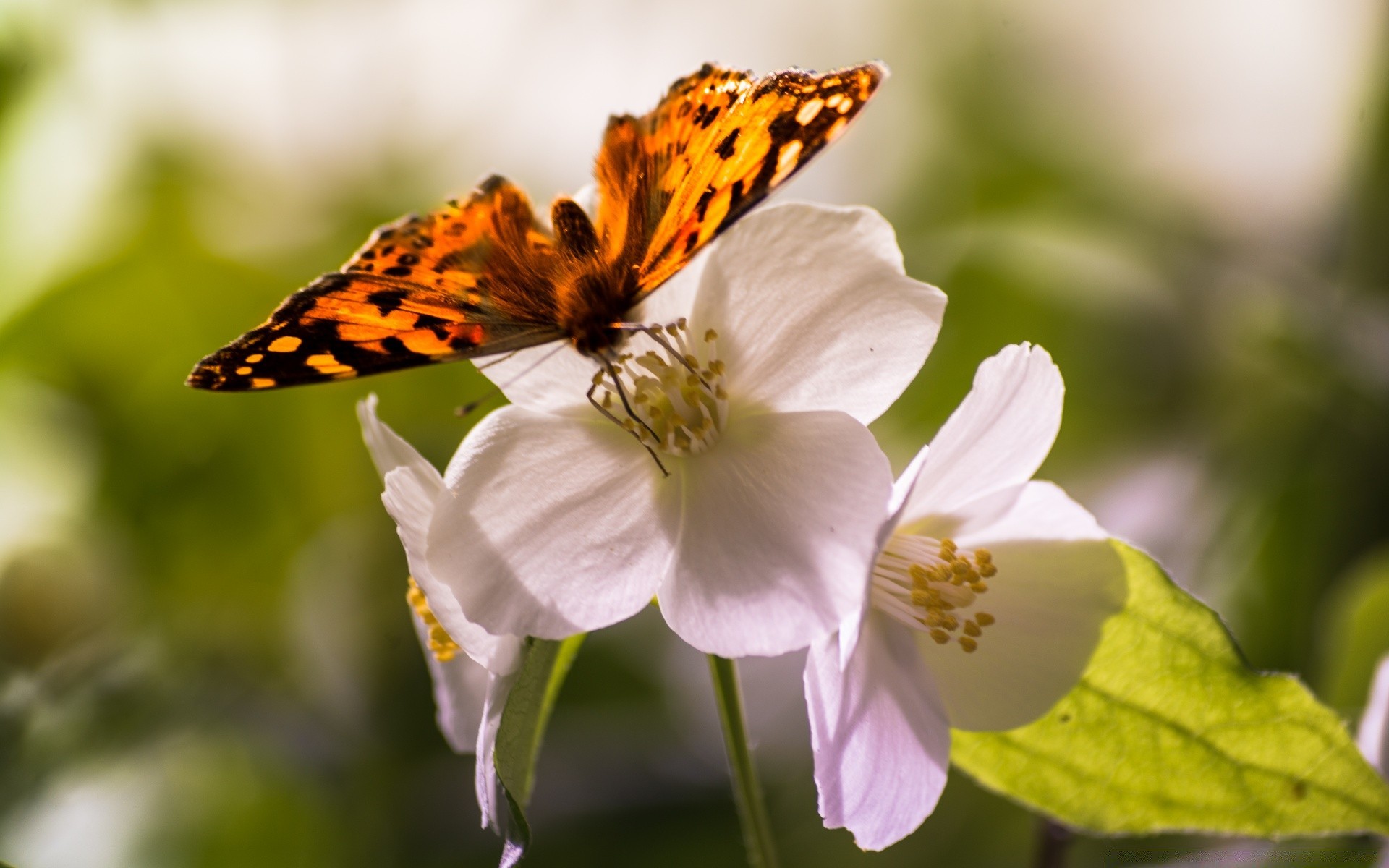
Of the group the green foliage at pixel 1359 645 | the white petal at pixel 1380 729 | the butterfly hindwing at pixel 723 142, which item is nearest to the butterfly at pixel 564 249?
the butterfly hindwing at pixel 723 142

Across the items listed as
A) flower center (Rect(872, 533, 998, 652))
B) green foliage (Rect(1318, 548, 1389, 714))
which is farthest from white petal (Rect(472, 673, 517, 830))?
green foliage (Rect(1318, 548, 1389, 714))

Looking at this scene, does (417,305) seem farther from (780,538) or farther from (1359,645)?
(1359,645)

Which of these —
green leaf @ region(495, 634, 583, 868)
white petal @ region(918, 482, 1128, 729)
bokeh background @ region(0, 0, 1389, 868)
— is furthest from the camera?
bokeh background @ region(0, 0, 1389, 868)

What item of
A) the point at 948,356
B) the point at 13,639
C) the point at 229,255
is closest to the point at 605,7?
the point at 229,255

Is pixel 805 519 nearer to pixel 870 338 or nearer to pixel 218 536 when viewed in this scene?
pixel 870 338

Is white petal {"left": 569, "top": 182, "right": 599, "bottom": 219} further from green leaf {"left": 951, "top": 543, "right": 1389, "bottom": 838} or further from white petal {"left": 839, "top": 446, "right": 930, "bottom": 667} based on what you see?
green leaf {"left": 951, "top": 543, "right": 1389, "bottom": 838}

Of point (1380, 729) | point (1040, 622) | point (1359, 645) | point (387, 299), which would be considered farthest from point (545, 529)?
point (1359, 645)

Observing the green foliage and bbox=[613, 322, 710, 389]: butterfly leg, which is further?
the green foliage
